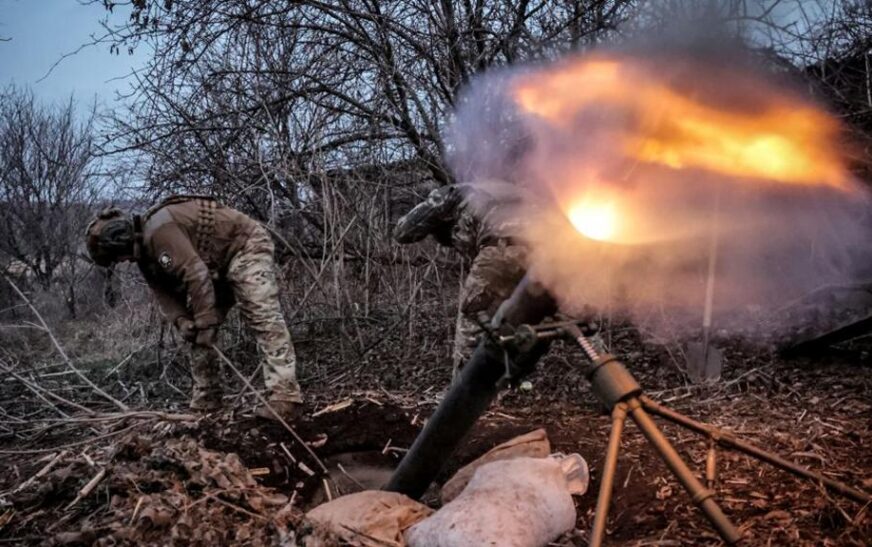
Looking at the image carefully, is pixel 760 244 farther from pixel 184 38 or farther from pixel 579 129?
pixel 184 38

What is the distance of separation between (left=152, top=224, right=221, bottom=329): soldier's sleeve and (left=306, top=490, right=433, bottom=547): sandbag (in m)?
2.49

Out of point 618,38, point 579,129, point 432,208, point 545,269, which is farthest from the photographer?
point 432,208

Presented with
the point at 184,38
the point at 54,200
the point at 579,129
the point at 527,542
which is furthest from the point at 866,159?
the point at 54,200

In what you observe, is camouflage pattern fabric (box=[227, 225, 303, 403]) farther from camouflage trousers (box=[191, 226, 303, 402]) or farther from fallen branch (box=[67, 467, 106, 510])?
fallen branch (box=[67, 467, 106, 510])

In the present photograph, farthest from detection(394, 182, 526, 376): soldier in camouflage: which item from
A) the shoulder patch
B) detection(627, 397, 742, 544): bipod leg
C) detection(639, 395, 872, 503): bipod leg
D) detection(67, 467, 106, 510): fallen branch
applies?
detection(627, 397, 742, 544): bipod leg

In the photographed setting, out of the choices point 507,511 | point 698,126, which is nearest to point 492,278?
point 698,126

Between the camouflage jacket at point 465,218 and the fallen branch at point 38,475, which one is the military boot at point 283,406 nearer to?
the fallen branch at point 38,475

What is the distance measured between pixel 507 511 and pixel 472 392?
0.48m

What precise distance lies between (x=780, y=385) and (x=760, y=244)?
5.54 ft

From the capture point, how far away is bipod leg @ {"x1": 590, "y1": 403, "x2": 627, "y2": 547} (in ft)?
6.04

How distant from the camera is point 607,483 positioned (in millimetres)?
1920

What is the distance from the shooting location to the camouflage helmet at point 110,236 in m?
5.04

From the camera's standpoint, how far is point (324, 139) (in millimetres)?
6723

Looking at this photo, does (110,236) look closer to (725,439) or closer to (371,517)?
(371,517)
